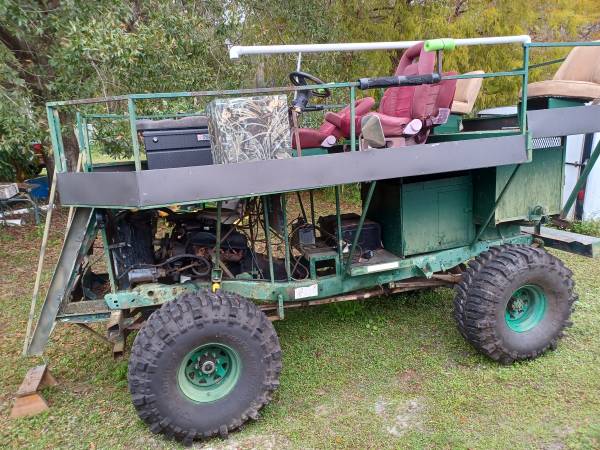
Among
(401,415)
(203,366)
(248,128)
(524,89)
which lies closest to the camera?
(248,128)

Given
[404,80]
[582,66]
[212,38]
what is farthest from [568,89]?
[212,38]

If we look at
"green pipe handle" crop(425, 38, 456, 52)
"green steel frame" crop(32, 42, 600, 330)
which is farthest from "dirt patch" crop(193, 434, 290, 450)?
"green pipe handle" crop(425, 38, 456, 52)

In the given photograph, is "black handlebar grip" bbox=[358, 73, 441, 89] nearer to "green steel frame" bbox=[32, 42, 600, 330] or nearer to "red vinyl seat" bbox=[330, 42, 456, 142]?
"green steel frame" bbox=[32, 42, 600, 330]

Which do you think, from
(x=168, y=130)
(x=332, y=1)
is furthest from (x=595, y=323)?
(x=332, y=1)

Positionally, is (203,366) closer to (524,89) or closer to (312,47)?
(312,47)

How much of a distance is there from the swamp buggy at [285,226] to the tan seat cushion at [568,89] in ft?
0.04

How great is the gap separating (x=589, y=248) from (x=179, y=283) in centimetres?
323

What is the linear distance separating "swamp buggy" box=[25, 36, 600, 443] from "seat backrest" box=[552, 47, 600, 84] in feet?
0.09

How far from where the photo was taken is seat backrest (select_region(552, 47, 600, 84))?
4.19 metres

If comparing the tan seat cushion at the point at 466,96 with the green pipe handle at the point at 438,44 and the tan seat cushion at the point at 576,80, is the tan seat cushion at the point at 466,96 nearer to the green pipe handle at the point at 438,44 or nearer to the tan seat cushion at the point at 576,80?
the tan seat cushion at the point at 576,80

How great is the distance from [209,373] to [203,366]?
0.07 metres

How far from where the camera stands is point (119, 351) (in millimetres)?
3785

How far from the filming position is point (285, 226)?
3.62 m

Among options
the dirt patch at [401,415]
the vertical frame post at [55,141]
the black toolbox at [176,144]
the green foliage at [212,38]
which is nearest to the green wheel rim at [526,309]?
the dirt patch at [401,415]
